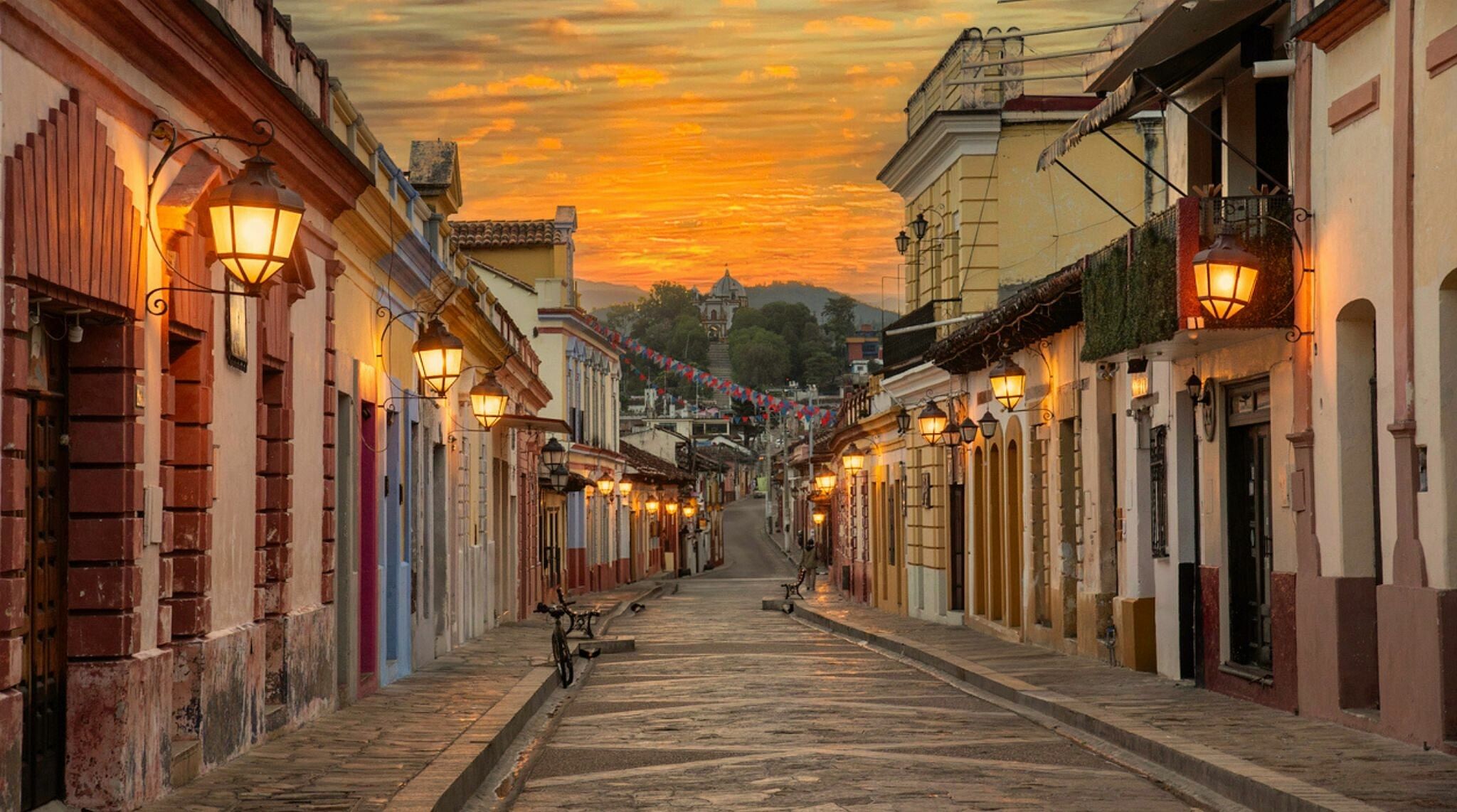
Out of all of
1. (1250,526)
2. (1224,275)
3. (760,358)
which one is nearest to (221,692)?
(1224,275)

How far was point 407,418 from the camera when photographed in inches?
826

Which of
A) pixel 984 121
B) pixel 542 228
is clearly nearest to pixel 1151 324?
pixel 984 121

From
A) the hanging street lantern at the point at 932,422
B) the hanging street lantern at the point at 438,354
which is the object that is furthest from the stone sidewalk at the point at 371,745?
the hanging street lantern at the point at 932,422

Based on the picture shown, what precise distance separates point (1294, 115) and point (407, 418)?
33.7 feet

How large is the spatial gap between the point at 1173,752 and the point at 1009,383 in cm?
1159

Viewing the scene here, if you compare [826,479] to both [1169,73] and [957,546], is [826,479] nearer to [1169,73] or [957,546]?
[957,546]

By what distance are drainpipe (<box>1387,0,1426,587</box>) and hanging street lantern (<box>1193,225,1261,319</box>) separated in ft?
5.57

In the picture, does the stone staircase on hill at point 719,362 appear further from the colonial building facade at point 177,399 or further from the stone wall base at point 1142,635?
the colonial building facade at point 177,399

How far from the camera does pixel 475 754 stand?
40.1ft

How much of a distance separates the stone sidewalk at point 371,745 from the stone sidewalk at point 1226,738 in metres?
4.37

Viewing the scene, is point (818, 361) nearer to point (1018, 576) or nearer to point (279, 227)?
point (1018, 576)

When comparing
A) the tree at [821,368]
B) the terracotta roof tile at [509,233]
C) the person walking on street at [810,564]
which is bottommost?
the person walking on street at [810,564]

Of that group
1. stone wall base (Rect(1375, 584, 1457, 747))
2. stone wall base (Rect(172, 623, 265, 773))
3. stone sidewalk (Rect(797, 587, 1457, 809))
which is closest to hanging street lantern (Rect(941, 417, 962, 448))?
stone sidewalk (Rect(797, 587, 1457, 809))

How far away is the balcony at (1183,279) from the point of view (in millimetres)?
14328
